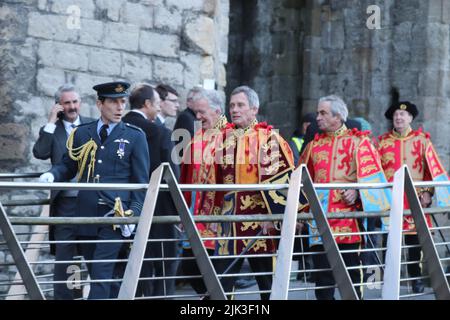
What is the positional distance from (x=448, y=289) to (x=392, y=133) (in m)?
5.64

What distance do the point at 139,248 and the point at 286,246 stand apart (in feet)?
2.63

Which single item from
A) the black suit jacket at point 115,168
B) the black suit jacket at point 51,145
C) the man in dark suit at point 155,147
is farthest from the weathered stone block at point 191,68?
the black suit jacket at point 115,168

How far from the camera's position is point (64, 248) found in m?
A: 8.91

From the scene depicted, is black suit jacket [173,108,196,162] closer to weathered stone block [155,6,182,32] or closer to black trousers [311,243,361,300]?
weathered stone block [155,6,182,32]

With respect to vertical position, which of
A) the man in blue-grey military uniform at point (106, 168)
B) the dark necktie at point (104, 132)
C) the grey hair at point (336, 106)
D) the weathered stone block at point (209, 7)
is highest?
the weathered stone block at point (209, 7)

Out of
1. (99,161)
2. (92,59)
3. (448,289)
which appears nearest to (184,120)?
(92,59)

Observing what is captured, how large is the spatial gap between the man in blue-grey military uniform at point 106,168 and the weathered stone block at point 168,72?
2962mm

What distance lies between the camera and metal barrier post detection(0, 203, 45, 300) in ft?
21.6

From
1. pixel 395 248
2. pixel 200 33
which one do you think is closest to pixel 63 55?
pixel 200 33

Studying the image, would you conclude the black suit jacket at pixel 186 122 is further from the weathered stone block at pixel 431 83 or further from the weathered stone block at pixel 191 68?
the weathered stone block at pixel 431 83

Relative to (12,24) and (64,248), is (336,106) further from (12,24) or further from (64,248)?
(12,24)

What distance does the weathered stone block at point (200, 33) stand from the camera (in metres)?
12.2

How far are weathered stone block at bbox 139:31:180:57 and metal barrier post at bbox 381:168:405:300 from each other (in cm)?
473

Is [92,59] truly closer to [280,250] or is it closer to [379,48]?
[280,250]
